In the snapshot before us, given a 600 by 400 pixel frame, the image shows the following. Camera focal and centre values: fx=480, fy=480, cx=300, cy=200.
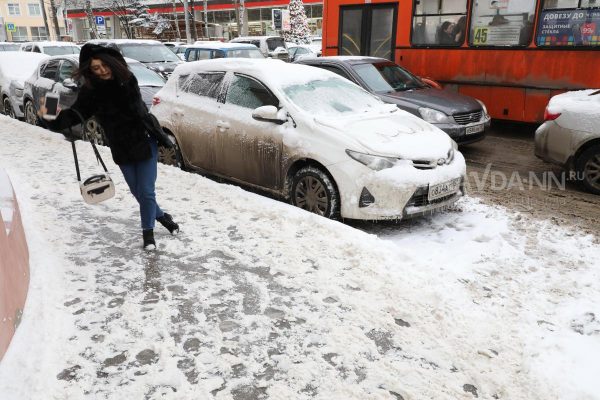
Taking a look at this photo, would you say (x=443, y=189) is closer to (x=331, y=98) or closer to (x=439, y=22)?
(x=331, y=98)

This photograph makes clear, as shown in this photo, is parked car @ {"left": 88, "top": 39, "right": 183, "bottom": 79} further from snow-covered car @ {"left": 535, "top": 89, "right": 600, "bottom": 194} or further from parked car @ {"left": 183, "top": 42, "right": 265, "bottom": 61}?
snow-covered car @ {"left": 535, "top": 89, "right": 600, "bottom": 194}

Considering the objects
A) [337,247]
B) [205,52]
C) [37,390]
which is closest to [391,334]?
[337,247]

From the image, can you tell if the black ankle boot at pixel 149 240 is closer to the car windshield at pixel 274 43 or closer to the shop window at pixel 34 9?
the car windshield at pixel 274 43

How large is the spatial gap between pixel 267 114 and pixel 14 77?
9.22 metres

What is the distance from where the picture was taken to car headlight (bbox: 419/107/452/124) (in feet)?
25.3

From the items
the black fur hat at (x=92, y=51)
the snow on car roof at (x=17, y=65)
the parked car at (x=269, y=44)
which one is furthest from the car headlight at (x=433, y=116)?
the parked car at (x=269, y=44)

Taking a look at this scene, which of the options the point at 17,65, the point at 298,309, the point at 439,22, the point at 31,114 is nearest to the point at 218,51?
the point at 17,65

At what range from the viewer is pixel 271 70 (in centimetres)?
584

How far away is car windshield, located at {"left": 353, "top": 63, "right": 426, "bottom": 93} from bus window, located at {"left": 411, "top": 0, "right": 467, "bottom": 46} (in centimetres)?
160

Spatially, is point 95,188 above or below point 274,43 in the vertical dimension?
below

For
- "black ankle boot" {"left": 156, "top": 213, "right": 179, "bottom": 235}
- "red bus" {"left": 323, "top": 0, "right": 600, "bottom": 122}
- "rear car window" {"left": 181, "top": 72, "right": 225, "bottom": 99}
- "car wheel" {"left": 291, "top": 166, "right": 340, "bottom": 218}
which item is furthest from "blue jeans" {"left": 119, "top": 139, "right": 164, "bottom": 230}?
"red bus" {"left": 323, "top": 0, "right": 600, "bottom": 122}

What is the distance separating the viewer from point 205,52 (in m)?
14.5

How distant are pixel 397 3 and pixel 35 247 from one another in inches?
353

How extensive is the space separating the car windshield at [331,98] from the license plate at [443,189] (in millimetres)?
1374
